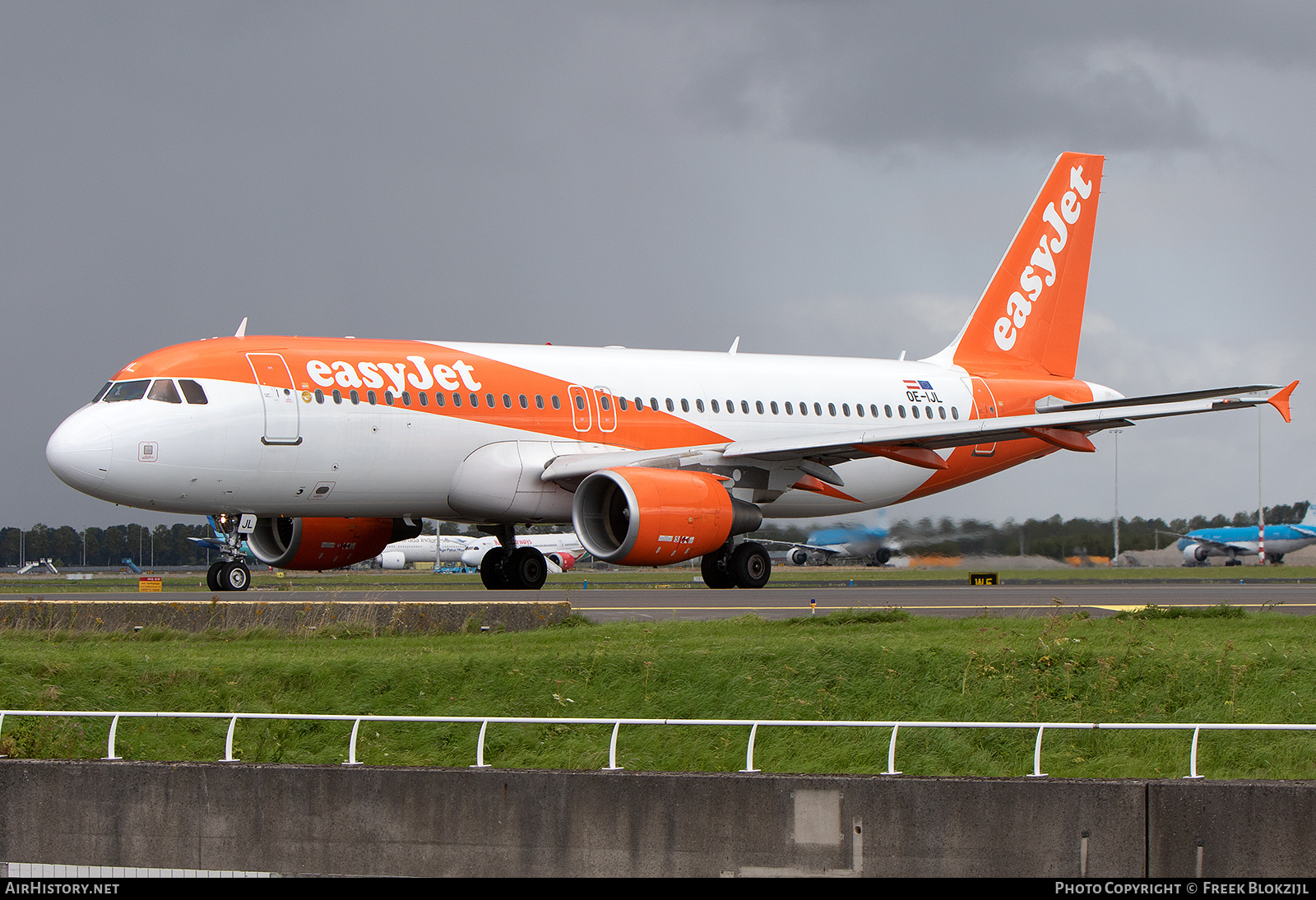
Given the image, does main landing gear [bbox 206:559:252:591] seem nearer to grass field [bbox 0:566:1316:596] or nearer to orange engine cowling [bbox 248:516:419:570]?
orange engine cowling [bbox 248:516:419:570]

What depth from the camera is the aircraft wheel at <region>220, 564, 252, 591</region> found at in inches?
923

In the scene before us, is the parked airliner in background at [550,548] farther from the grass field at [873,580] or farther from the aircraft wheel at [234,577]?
the aircraft wheel at [234,577]

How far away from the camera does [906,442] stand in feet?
84.0

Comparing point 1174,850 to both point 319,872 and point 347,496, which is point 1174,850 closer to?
point 319,872

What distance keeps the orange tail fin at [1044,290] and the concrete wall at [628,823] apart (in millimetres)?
24429

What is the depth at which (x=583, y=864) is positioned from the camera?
953cm

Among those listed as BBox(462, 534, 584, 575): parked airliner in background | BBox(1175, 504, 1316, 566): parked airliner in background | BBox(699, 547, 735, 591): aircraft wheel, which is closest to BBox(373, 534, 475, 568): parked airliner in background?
BBox(462, 534, 584, 575): parked airliner in background

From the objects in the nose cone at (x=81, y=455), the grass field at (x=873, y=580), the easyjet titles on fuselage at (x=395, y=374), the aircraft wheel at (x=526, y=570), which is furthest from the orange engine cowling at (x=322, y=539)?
the nose cone at (x=81, y=455)

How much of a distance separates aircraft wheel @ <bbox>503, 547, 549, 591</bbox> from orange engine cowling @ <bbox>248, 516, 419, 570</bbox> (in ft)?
6.63

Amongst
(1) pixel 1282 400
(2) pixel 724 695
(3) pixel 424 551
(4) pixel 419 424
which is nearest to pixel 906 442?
(1) pixel 1282 400

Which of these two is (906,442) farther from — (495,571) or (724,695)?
(724,695)

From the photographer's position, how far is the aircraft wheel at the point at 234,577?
2344 cm

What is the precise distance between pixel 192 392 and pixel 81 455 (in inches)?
77.0

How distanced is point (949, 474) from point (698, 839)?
75.6 ft
